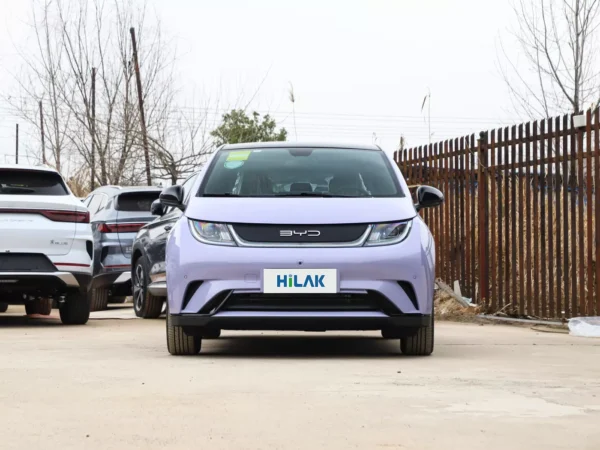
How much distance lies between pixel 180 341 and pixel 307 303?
41.8 inches

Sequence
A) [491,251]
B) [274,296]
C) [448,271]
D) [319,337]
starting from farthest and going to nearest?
[448,271] → [491,251] → [319,337] → [274,296]

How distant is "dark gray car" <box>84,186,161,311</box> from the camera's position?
15.7 m

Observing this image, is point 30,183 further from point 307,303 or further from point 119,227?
point 307,303

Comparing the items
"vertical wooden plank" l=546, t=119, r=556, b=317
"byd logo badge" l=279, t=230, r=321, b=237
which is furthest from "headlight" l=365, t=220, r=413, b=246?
"vertical wooden plank" l=546, t=119, r=556, b=317

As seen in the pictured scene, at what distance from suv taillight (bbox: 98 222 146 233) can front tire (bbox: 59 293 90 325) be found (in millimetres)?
2474

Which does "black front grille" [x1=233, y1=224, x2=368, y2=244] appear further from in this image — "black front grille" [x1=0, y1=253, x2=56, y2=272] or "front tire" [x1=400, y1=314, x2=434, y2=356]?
A: "black front grille" [x1=0, y1=253, x2=56, y2=272]

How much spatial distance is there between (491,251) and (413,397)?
816cm

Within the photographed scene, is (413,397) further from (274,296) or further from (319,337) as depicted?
(319,337)

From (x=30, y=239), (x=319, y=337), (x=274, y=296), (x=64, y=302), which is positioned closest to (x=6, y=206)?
(x=30, y=239)

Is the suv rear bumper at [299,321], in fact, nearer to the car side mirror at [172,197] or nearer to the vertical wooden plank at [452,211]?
the car side mirror at [172,197]

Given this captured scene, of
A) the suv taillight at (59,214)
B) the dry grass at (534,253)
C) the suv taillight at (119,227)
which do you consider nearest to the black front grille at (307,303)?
the dry grass at (534,253)

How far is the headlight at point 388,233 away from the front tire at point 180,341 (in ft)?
4.87

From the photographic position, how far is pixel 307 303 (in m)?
8.29

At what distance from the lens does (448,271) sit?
15758 millimetres
